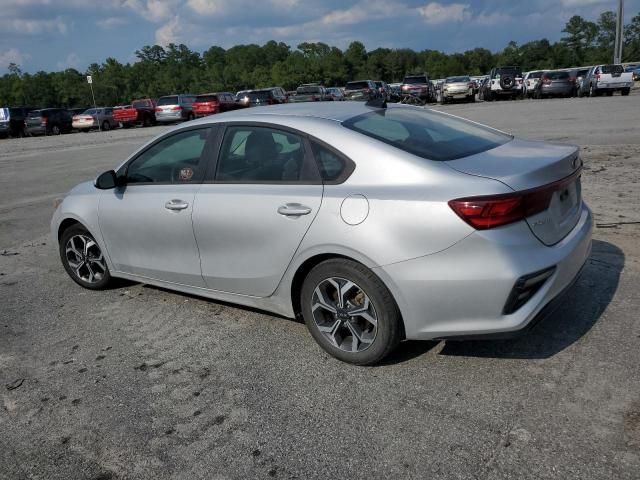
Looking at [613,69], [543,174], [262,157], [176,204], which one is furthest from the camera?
[613,69]

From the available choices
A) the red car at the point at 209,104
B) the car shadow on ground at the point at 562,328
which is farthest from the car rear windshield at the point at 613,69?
the car shadow on ground at the point at 562,328

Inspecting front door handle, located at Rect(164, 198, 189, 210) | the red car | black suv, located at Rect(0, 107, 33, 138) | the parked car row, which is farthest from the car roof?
black suv, located at Rect(0, 107, 33, 138)

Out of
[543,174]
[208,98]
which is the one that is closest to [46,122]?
[208,98]

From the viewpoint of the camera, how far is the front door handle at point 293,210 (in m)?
3.43

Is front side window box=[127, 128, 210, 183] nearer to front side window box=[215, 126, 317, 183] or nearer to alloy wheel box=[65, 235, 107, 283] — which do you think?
front side window box=[215, 126, 317, 183]

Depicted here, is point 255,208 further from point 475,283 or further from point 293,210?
point 475,283

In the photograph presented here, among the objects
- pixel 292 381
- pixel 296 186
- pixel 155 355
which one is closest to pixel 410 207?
pixel 296 186

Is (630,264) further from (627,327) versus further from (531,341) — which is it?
(531,341)

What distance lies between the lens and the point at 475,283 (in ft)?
9.65

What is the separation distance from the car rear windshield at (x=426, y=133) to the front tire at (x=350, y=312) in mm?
817

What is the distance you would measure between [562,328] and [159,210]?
2966 mm

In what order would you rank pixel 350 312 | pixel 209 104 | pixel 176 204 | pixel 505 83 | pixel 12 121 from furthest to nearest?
pixel 505 83 < pixel 12 121 < pixel 209 104 < pixel 176 204 < pixel 350 312

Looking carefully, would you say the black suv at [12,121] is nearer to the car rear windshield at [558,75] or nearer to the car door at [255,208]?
the car rear windshield at [558,75]

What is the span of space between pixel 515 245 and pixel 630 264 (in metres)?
2.39
